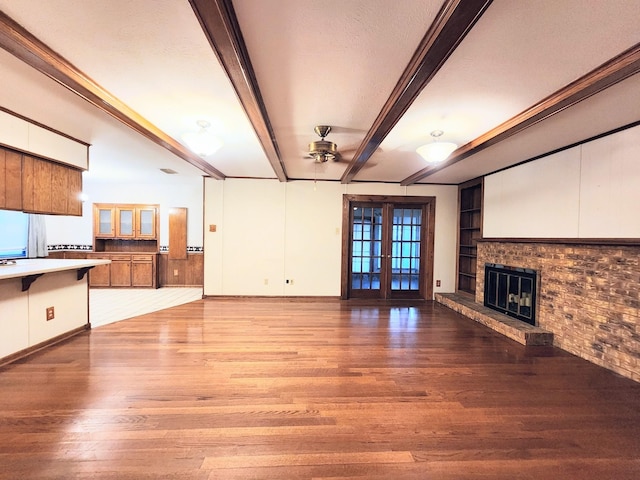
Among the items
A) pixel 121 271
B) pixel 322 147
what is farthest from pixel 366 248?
pixel 121 271

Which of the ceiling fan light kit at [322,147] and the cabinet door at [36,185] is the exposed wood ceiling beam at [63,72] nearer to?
the cabinet door at [36,185]

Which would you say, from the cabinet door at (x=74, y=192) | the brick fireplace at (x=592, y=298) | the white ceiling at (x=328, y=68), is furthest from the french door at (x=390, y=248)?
the cabinet door at (x=74, y=192)

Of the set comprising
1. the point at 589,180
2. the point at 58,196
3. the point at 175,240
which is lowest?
the point at 175,240

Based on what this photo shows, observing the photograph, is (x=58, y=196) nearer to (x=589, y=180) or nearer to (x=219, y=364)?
(x=219, y=364)

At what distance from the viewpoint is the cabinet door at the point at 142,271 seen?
21.2ft

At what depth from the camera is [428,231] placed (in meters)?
5.69

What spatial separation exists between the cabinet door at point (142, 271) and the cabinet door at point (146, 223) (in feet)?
1.79

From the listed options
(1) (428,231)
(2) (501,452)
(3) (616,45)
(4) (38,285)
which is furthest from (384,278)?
(4) (38,285)

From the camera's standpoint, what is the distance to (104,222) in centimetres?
659

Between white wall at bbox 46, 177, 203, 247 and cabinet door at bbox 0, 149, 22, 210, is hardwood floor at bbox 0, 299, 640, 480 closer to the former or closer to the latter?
cabinet door at bbox 0, 149, 22, 210

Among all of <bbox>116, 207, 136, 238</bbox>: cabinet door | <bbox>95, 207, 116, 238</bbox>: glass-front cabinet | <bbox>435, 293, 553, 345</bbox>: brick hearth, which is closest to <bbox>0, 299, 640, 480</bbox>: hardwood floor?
<bbox>435, 293, 553, 345</bbox>: brick hearth

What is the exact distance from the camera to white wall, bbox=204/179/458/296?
5.47m

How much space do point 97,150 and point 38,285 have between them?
1.87m

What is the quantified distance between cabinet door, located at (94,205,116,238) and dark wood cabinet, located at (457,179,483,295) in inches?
299
